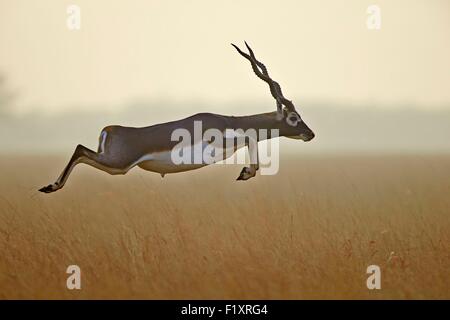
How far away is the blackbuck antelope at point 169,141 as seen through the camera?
3150mm

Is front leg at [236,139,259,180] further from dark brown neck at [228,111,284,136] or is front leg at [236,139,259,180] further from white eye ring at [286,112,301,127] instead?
white eye ring at [286,112,301,127]

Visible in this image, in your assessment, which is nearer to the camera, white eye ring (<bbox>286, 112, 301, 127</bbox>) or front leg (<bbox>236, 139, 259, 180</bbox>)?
front leg (<bbox>236, 139, 259, 180</bbox>)

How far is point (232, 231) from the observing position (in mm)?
3395

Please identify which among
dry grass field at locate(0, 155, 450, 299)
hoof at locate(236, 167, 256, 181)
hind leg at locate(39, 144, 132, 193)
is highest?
hind leg at locate(39, 144, 132, 193)

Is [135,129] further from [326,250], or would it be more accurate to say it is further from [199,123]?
[326,250]

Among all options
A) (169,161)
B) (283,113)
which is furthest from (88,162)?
(283,113)

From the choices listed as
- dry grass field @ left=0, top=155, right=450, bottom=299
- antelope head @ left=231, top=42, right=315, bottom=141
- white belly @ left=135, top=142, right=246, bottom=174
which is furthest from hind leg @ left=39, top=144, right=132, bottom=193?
antelope head @ left=231, top=42, right=315, bottom=141

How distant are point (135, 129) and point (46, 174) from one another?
2.22 ft

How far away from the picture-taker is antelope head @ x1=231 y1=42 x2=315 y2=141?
130 inches

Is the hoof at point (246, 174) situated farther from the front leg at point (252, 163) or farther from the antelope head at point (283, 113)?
the antelope head at point (283, 113)

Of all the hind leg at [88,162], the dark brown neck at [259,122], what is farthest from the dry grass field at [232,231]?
the dark brown neck at [259,122]

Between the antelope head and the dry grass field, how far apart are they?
15.8 inches

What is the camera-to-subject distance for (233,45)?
347 cm

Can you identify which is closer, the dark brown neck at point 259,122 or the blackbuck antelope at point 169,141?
the blackbuck antelope at point 169,141
